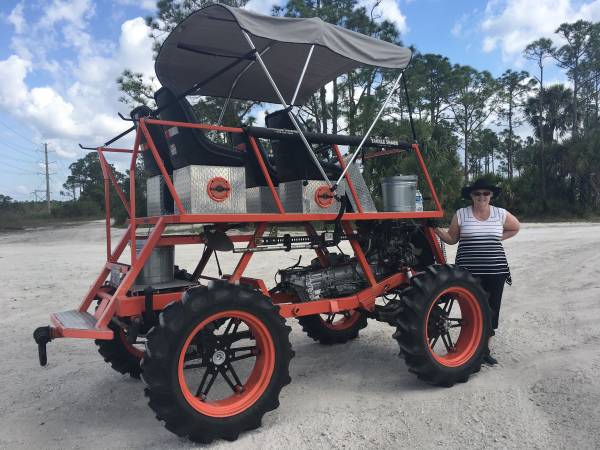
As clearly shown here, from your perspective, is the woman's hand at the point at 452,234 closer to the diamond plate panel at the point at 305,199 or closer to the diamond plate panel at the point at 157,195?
the diamond plate panel at the point at 305,199

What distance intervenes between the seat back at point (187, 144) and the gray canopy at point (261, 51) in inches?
23.8

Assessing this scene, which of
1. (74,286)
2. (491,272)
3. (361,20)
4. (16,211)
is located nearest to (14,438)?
(491,272)

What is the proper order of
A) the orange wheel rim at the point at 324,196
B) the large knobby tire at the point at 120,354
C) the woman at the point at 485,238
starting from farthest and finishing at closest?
the woman at the point at 485,238 → the large knobby tire at the point at 120,354 → the orange wheel rim at the point at 324,196

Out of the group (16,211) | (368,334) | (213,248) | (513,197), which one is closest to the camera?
(213,248)

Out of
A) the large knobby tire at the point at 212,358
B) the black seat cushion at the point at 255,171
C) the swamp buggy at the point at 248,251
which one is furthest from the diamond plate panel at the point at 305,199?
the large knobby tire at the point at 212,358

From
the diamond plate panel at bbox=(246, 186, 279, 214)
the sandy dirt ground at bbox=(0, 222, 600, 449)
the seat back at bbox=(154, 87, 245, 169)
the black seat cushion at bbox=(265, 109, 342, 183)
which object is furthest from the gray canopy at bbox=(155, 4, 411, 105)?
the sandy dirt ground at bbox=(0, 222, 600, 449)

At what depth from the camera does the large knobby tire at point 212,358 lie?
3307mm

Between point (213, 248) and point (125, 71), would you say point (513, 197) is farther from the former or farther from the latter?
point (213, 248)

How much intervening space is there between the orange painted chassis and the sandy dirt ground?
734 millimetres

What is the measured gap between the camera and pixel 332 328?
5793 millimetres

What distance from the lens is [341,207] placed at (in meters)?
4.26

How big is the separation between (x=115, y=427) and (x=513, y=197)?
32.5 meters

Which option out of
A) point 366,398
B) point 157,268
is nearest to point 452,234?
point 366,398

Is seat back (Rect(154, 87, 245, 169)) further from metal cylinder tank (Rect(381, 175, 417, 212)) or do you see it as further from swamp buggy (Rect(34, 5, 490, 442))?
metal cylinder tank (Rect(381, 175, 417, 212))
